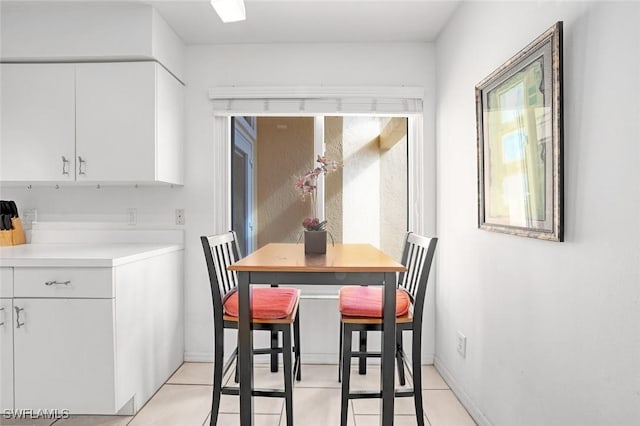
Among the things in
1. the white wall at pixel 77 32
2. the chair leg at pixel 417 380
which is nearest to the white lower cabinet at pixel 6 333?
the white wall at pixel 77 32

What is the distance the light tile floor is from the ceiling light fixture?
207 centimetres

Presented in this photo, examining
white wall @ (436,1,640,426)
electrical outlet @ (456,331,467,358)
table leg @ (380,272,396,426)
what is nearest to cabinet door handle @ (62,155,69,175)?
table leg @ (380,272,396,426)

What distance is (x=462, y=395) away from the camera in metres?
2.40

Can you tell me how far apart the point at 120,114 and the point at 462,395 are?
104 inches

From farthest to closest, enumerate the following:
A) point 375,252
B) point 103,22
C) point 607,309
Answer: point 103,22 → point 375,252 → point 607,309

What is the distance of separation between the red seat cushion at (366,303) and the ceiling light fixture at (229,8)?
1.49 meters

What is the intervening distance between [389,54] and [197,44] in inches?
55.6

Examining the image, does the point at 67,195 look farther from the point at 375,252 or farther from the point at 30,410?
the point at 375,252

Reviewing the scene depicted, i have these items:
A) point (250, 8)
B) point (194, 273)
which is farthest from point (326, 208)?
point (250, 8)

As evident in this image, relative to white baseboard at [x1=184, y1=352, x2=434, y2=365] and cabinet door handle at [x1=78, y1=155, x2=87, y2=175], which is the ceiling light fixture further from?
white baseboard at [x1=184, y1=352, x2=434, y2=365]

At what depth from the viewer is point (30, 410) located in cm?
209

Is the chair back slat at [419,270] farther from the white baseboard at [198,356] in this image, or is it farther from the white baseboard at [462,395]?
the white baseboard at [198,356]

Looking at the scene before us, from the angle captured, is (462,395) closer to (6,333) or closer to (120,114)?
(6,333)

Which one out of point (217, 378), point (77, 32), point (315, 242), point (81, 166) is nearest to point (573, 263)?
point (315, 242)
